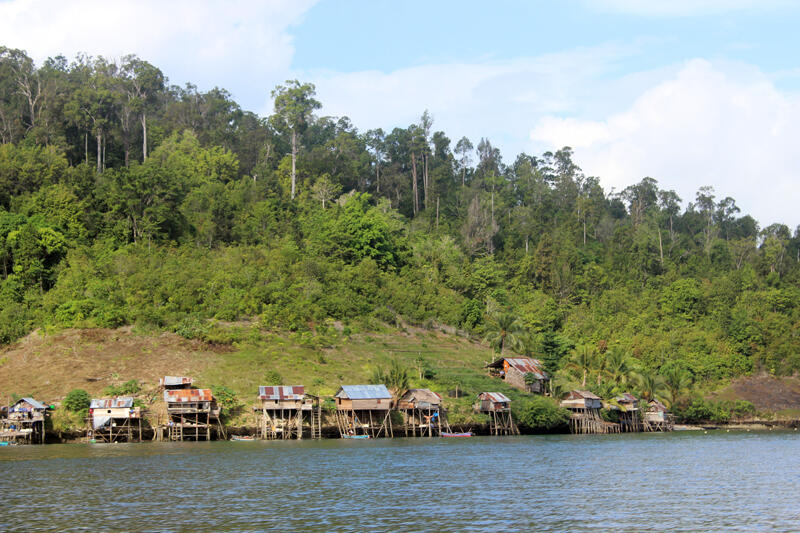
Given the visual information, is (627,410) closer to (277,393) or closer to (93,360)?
(277,393)

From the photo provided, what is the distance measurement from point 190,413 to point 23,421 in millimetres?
11652

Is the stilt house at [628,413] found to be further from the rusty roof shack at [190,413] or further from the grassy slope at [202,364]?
the rusty roof shack at [190,413]

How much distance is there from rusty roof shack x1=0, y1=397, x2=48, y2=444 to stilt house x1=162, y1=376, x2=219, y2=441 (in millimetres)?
8823

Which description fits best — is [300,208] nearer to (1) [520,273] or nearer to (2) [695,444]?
(1) [520,273]

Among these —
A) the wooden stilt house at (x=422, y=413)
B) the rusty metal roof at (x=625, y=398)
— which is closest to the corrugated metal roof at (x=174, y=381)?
the wooden stilt house at (x=422, y=413)

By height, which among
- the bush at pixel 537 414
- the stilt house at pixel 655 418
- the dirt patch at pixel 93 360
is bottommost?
the stilt house at pixel 655 418

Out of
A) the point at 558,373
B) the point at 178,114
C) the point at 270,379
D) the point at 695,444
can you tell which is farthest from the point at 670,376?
the point at 178,114

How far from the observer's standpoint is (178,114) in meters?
120

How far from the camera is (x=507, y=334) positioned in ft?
282

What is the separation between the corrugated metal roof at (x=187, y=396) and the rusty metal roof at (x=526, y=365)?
32.4 meters

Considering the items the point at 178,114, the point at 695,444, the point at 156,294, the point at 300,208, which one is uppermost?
the point at 178,114

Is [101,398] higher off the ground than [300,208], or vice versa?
[300,208]

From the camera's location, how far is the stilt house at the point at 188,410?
2260 inches

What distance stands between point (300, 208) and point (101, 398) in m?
48.8
